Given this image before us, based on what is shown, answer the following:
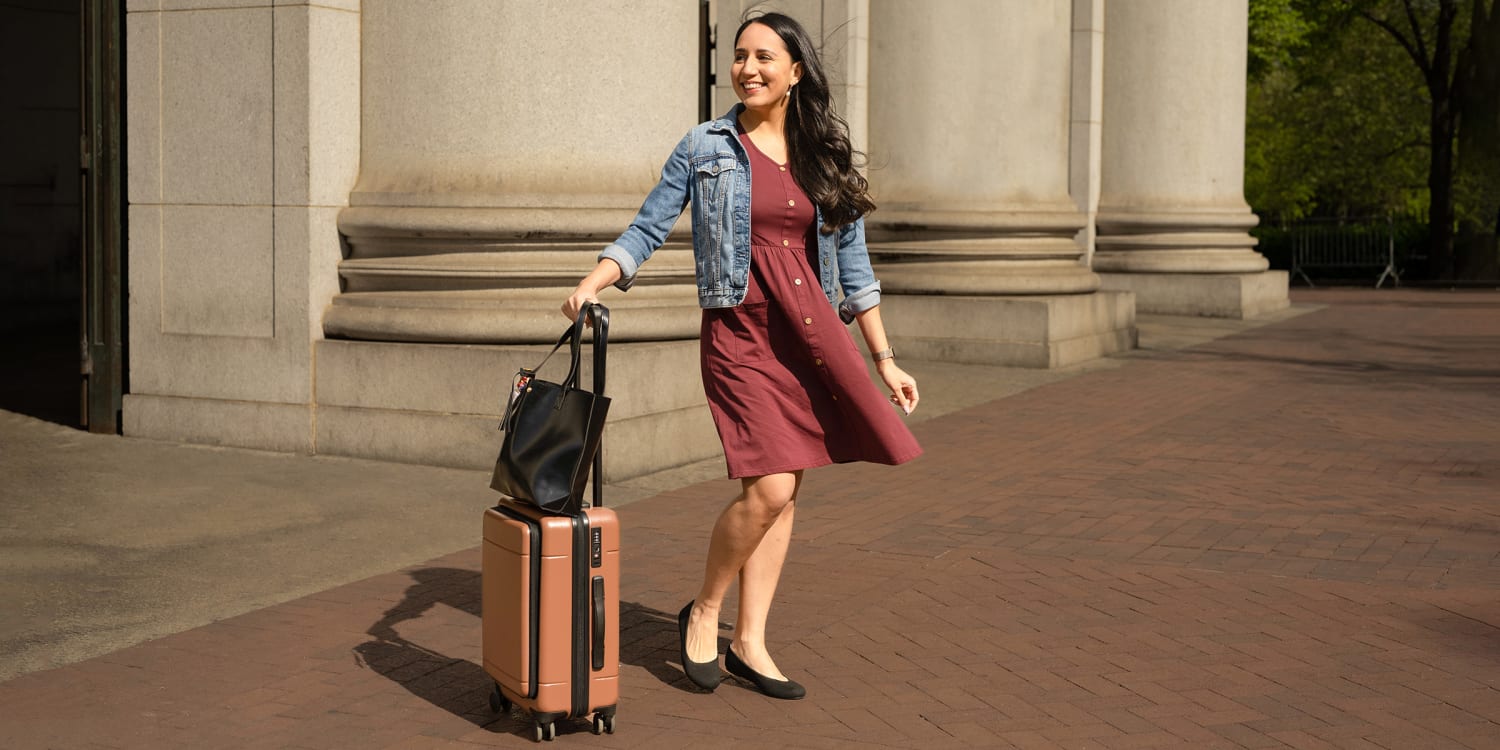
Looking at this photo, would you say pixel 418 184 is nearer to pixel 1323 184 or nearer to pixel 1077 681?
pixel 1077 681

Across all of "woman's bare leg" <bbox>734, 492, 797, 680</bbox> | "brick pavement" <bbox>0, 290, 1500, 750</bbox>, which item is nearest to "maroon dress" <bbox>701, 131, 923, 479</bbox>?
"woman's bare leg" <bbox>734, 492, 797, 680</bbox>

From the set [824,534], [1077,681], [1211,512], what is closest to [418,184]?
[824,534]

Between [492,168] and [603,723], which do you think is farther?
Answer: [492,168]

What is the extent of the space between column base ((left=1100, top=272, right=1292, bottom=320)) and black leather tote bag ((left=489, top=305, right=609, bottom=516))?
53.1 feet

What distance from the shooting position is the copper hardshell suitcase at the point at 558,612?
416 cm

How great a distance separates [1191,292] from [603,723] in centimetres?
1658

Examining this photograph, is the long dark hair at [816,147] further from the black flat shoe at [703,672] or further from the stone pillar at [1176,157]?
the stone pillar at [1176,157]

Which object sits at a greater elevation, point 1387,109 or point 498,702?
point 1387,109

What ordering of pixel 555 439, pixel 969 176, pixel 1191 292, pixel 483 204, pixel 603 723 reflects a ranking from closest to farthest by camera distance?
pixel 555 439
pixel 603 723
pixel 483 204
pixel 969 176
pixel 1191 292

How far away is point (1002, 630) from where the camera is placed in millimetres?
5355

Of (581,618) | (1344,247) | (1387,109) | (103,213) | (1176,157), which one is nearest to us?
(581,618)

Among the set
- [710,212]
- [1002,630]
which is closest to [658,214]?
[710,212]

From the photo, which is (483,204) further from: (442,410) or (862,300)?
(862,300)

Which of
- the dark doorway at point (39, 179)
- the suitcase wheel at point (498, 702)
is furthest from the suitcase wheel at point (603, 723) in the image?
the dark doorway at point (39, 179)
